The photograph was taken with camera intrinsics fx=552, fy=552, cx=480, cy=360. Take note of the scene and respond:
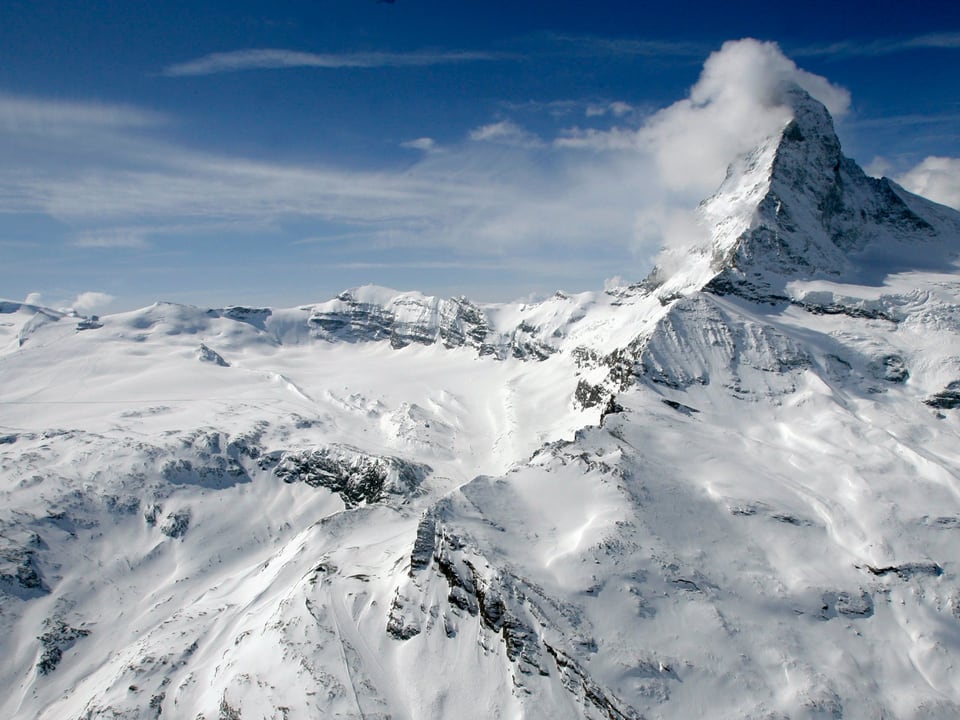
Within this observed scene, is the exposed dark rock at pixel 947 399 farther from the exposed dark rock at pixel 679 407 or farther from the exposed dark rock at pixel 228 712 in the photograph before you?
the exposed dark rock at pixel 228 712

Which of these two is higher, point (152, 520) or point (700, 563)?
point (700, 563)

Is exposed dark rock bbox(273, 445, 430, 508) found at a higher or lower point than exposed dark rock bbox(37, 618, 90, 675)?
higher

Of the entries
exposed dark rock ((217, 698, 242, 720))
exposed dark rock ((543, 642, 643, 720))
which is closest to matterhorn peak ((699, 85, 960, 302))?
exposed dark rock ((543, 642, 643, 720))

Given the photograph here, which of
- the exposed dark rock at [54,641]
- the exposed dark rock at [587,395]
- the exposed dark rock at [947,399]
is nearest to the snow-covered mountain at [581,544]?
the exposed dark rock at [947,399]

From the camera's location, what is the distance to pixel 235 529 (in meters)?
136

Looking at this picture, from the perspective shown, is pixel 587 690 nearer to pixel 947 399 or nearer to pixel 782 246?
pixel 947 399

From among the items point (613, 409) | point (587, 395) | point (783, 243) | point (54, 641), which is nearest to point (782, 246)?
point (783, 243)

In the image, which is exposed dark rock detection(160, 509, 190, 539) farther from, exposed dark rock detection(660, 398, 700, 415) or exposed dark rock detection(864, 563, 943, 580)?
exposed dark rock detection(864, 563, 943, 580)

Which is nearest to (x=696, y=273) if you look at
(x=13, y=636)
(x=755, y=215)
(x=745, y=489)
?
(x=755, y=215)

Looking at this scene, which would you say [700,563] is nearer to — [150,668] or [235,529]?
[150,668]

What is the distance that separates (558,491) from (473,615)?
25.1 metres

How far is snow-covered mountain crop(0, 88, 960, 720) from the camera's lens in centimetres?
6438

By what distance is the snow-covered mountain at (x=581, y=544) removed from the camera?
6438 cm

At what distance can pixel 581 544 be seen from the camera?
74625 millimetres
